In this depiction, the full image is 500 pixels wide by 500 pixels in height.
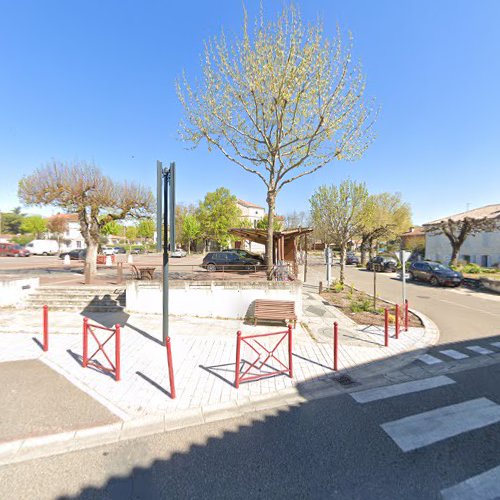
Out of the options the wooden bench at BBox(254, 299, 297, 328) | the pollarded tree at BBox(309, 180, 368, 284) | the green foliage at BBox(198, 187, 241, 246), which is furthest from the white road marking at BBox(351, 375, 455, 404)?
the green foliage at BBox(198, 187, 241, 246)

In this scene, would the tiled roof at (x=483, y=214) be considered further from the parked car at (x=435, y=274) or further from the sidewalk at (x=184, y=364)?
the sidewalk at (x=184, y=364)

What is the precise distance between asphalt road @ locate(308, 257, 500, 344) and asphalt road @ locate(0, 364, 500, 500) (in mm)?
5105

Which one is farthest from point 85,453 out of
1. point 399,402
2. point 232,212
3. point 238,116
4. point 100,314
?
point 232,212

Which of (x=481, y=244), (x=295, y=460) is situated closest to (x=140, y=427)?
→ (x=295, y=460)

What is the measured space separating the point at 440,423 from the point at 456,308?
34.6 ft

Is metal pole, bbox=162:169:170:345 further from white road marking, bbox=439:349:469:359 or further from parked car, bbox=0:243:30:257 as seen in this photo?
parked car, bbox=0:243:30:257

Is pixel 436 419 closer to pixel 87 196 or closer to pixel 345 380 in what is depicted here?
pixel 345 380

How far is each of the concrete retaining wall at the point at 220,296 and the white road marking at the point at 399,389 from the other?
14.0 feet

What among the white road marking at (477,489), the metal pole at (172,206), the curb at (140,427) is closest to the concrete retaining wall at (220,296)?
the metal pole at (172,206)

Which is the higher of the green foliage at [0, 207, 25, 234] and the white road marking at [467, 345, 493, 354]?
the green foliage at [0, 207, 25, 234]

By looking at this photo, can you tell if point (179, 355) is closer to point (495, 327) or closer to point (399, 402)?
point (399, 402)

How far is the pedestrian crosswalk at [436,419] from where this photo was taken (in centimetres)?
289

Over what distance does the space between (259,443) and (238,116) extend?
10590mm

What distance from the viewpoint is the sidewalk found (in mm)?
4047
